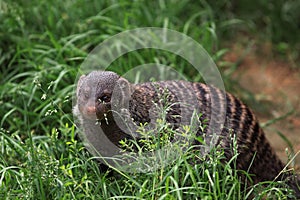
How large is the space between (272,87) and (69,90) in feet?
7.81

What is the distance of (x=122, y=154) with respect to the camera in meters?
3.36

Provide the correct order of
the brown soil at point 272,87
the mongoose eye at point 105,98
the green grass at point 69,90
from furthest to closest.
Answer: the brown soil at point 272,87 < the mongoose eye at point 105,98 < the green grass at point 69,90

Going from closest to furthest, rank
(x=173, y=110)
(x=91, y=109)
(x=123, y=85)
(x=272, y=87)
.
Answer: (x=91, y=109) < (x=123, y=85) < (x=173, y=110) < (x=272, y=87)

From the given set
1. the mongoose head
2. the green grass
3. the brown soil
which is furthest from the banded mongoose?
the brown soil

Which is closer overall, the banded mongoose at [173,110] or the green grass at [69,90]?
the green grass at [69,90]

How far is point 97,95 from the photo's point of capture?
10.6 ft

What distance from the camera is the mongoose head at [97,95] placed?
3.22m

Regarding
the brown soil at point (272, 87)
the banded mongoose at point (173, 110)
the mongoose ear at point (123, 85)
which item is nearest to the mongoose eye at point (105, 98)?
the banded mongoose at point (173, 110)

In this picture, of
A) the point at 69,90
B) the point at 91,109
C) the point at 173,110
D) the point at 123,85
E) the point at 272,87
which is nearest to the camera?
the point at 91,109

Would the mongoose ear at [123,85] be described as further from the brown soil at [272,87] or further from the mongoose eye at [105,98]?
the brown soil at [272,87]

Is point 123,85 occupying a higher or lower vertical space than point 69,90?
higher

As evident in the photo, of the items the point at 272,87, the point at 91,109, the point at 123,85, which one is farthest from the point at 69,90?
the point at 272,87

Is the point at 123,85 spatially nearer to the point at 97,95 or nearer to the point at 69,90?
the point at 97,95

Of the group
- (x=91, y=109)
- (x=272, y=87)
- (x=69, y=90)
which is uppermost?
(x=91, y=109)
